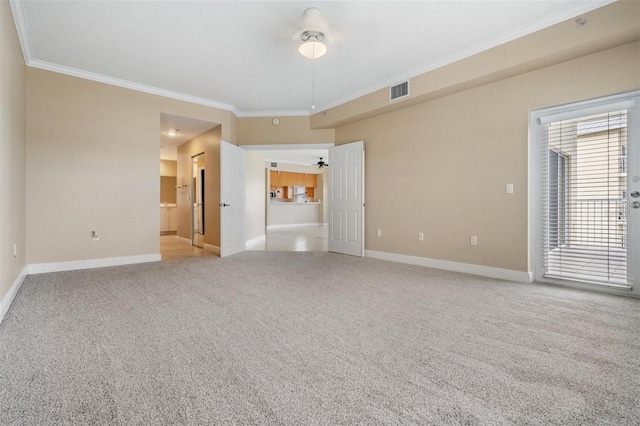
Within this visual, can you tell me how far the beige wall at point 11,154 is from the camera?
8.39 ft

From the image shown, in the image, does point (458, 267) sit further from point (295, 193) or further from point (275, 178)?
point (295, 193)

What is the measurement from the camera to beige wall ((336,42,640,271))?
3344 millimetres

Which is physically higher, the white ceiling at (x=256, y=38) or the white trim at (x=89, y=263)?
the white ceiling at (x=256, y=38)

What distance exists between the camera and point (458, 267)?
4.29m

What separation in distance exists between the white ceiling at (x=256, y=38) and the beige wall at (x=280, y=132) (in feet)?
4.12

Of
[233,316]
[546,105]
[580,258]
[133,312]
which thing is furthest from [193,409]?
[546,105]

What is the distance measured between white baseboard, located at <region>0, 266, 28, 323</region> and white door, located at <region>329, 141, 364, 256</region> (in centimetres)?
458

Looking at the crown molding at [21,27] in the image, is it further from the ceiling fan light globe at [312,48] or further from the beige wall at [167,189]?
the beige wall at [167,189]

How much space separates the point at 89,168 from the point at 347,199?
Result: 4227 mm

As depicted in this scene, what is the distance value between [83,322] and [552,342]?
11.3 feet

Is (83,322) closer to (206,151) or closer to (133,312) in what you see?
(133,312)

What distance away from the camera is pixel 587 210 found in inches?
131

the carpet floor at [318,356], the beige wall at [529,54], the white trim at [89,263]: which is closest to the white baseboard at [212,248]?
the white trim at [89,263]

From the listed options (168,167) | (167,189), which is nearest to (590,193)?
(168,167)
